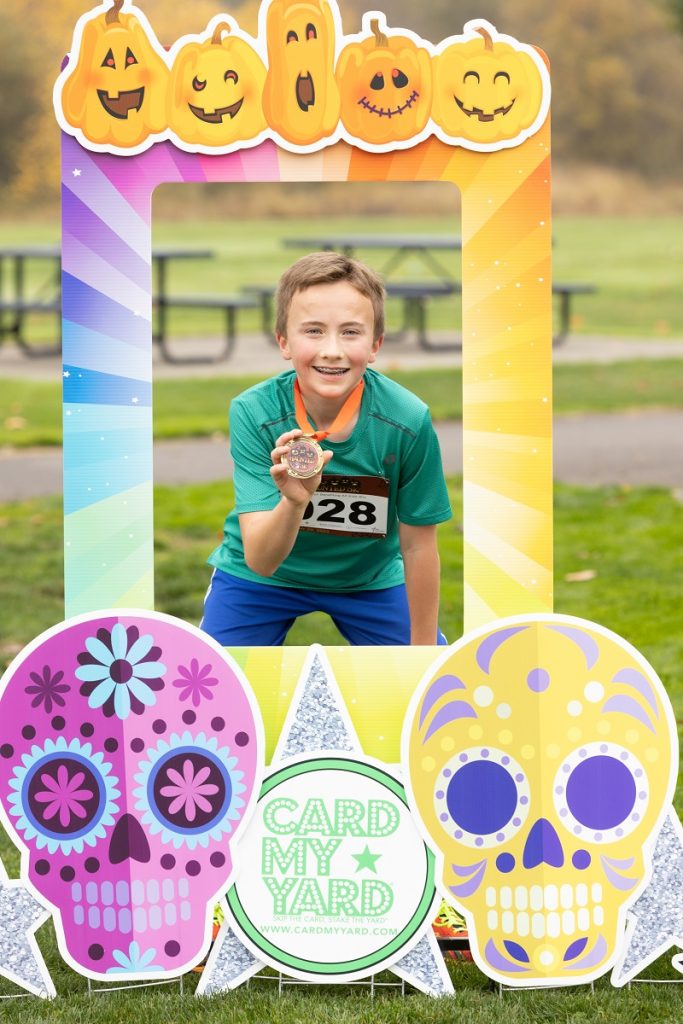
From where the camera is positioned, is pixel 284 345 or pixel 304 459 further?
pixel 284 345

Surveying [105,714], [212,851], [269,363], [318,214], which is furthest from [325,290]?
[318,214]

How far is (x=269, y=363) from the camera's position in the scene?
44.4 ft

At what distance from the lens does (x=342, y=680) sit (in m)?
3.08

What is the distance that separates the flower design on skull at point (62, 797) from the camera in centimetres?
305

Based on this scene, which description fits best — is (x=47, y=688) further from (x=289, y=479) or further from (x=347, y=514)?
(x=347, y=514)

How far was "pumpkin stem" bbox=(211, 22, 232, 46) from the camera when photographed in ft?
9.92

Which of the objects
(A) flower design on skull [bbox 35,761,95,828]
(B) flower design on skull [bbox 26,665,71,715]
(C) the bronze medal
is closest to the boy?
(C) the bronze medal

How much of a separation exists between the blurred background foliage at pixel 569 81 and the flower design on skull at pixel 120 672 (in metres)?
37.1

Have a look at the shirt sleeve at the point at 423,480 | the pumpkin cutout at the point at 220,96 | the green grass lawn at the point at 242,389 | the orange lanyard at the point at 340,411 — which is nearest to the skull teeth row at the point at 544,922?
the shirt sleeve at the point at 423,480

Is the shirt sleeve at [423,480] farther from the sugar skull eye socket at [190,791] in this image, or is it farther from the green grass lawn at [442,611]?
the green grass lawn at [442,611]

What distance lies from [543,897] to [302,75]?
175 cm

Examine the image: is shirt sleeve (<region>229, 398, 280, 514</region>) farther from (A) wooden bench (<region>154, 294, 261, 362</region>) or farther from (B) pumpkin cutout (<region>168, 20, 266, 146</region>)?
(A) wooden bench (<region>154, 294, 261, 362</region>)

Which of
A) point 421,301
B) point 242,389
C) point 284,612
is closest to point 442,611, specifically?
point 284,612

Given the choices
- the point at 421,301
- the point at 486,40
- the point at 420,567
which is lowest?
the point at 420,567
